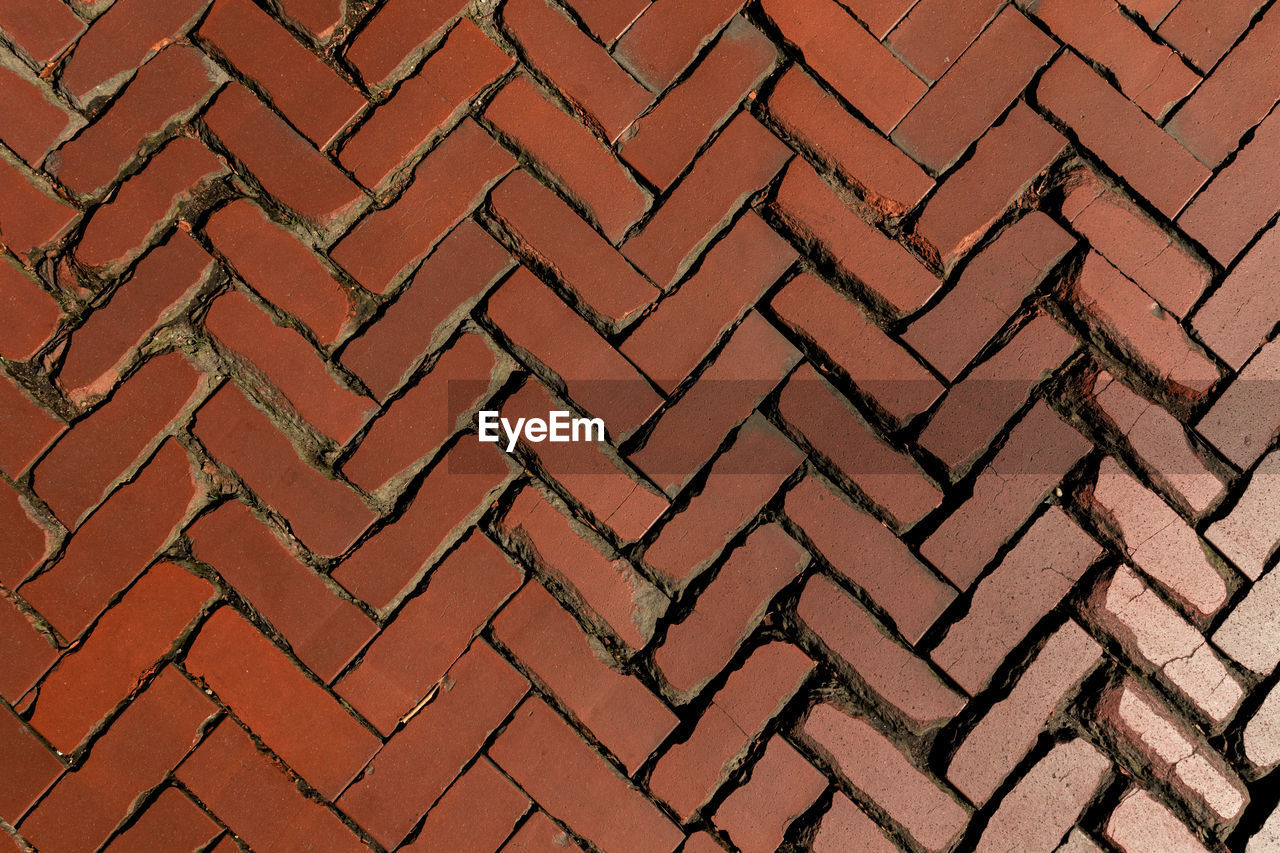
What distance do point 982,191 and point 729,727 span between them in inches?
58.6

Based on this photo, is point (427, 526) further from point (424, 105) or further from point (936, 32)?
point (936, 32)

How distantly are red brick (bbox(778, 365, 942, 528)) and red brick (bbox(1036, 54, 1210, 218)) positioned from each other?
0.93m

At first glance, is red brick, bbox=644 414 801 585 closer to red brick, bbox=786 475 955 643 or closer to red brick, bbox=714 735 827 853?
red brick, bbox=786 475 955 643

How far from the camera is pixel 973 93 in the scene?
7.00ft

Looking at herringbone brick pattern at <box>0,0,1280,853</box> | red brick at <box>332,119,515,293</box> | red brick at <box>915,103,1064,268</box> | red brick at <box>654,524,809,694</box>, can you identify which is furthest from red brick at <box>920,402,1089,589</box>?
red brick at <box>332,119,515,293</box>

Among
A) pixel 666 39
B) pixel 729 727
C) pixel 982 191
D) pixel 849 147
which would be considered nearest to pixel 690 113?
pixel 666 39

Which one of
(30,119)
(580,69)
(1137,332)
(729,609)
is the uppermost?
(1137,332)

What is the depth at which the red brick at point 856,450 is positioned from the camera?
6.77 feet

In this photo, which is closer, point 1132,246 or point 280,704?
point 280,704

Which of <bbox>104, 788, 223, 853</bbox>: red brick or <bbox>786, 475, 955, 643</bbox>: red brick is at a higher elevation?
<bbox>786, 475, 955, 643</bbox>: red brick

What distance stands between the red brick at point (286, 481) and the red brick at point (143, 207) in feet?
1.53

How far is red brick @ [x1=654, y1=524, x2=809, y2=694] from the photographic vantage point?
2029 millimetres

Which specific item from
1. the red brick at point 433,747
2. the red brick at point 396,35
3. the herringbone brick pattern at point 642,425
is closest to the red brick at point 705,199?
the herringbone brick pattern at point 642,425

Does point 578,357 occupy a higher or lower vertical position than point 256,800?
higher
